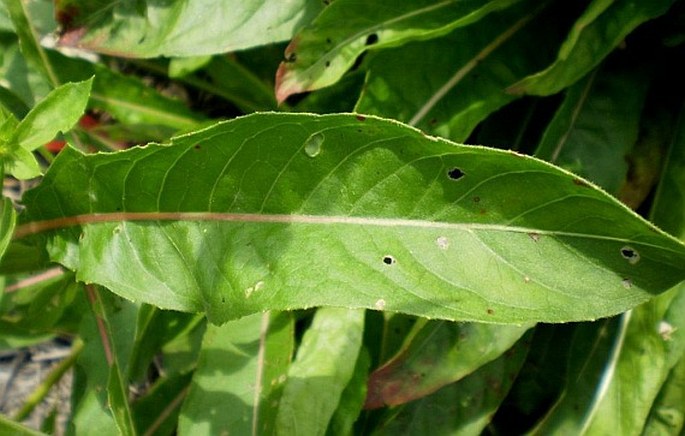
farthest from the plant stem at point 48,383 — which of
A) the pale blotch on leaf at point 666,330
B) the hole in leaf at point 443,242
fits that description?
the pale blotch on leaf at point 666,330

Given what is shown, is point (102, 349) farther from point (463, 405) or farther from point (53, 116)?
point (463, 405)

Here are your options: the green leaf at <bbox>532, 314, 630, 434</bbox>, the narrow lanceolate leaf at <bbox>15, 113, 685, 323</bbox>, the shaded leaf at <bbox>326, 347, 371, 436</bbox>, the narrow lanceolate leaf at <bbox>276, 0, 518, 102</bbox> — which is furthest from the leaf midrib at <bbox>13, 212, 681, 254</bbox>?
the green leaf at <bbox>532, 314, 630, 434</bbox>

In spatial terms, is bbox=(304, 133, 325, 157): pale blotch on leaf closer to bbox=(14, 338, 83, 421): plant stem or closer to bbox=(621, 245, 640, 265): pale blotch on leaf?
bbox=(621, 245, 640, 265): pale blotch on leaf

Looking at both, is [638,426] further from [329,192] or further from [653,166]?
[329,192]

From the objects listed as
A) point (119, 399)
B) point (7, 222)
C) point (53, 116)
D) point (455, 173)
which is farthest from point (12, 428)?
point (455, 173)

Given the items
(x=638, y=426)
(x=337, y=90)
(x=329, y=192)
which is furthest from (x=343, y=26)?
(x=638, y=426)

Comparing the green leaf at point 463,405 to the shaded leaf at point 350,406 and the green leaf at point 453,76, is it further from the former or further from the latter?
the green leaf at point 453,76
